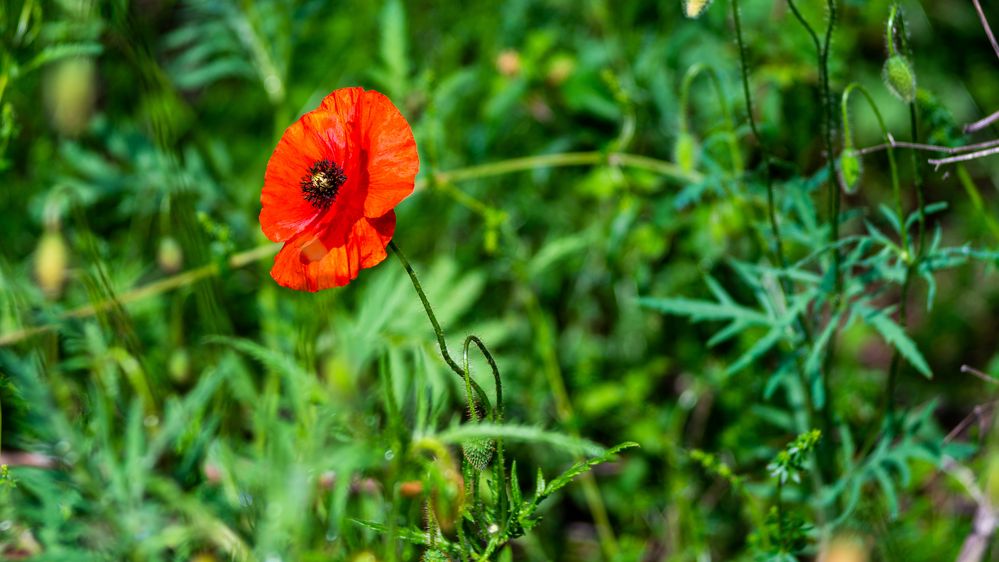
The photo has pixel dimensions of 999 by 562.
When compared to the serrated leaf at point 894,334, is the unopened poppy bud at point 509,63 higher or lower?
higher

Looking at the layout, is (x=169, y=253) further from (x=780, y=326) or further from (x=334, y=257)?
(x=780, y=326)

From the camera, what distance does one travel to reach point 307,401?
1.88m

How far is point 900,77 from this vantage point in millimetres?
1555

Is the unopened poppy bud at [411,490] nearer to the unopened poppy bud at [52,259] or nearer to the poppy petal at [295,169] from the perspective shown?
the poppy petal at [295,169]

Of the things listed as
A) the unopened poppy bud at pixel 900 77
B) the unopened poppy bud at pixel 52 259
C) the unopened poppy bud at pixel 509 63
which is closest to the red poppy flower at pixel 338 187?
the unopened poppy bud at pixel 900 77

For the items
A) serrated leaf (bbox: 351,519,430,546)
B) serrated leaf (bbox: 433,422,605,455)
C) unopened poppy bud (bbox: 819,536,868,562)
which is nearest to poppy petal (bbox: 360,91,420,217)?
serrated leaf (bbox: 433,422,605,455)

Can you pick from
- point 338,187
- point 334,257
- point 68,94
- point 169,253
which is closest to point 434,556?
point 334,257

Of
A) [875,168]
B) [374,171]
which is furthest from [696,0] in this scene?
[875,168]

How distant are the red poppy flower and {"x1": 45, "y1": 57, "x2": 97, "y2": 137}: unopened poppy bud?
4.43ft

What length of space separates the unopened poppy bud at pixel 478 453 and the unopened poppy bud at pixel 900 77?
2.97ft

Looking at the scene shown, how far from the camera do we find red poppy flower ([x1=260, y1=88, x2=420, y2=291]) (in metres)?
1.42

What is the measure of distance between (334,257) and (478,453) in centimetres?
38

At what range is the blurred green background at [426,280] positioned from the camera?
1847 mm

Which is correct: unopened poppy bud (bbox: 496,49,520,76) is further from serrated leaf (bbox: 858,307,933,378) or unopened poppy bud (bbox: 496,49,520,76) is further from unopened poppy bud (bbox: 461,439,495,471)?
unopened poppy bud (bbox: 461,439,495,471)
